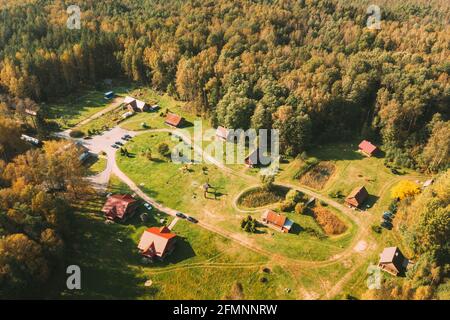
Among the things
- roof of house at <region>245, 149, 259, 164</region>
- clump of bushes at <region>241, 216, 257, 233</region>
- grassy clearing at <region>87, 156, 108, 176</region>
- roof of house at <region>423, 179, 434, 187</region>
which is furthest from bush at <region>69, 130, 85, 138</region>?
roof of house at <region>423, 179, 434, 187</region>

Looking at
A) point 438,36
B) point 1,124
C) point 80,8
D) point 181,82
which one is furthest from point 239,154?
point 80,8

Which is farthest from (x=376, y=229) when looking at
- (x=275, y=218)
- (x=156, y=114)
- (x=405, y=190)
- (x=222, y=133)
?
(x=156, y=114)

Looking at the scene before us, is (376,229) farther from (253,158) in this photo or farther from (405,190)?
(253,158)

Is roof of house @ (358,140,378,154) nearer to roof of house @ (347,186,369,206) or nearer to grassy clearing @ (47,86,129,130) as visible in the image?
roof of house @ (347,186,369,206)

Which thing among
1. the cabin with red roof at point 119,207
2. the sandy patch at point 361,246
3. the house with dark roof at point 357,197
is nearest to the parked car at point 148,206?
the cabin with red roof at point 119,207

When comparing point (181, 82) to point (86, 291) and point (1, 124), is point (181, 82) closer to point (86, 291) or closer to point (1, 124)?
point (1, 124)

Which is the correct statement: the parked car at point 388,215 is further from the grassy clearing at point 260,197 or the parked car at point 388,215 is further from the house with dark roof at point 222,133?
the house with dark roof at point 222,133
